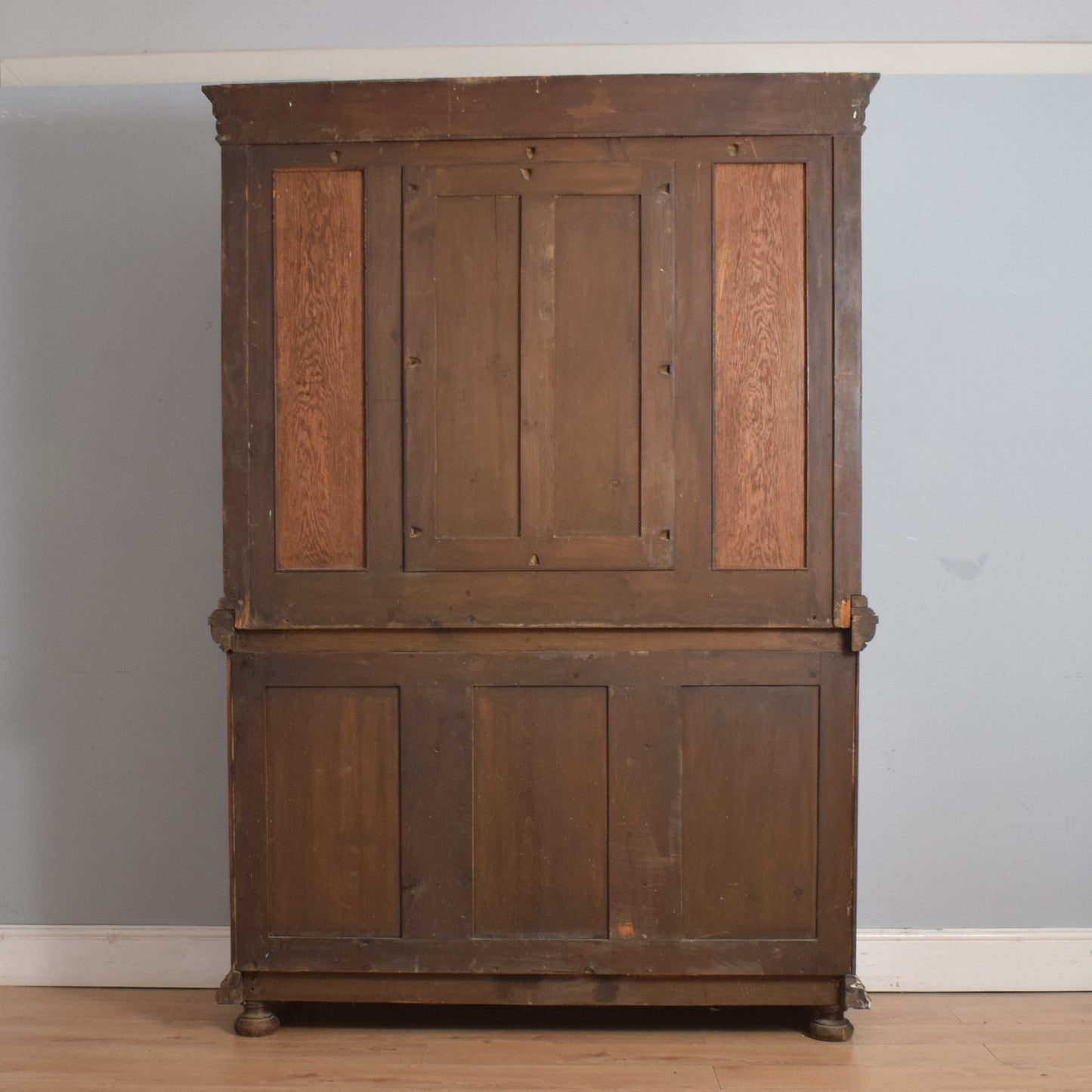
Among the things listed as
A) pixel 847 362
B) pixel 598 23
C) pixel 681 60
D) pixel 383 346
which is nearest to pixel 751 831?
pixel 847 362

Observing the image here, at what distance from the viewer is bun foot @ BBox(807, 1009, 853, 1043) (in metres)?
2.33

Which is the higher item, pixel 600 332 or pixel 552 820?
pixel 600 332

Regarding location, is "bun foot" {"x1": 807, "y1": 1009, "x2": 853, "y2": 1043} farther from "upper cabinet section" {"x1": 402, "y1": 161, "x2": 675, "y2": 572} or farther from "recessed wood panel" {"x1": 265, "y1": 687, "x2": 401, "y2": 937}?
"upper cabinet section" {"x1": 402, "y1": 161, "x2": 675, "y2": 572}

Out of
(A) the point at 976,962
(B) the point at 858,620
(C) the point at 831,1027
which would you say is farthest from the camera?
(A) the point at 976,962

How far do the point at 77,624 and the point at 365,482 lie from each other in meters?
1.07

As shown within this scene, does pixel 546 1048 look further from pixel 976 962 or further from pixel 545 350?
pixel 545 350

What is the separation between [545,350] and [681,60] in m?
1.04

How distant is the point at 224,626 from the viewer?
2.25m

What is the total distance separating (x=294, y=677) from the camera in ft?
7.47

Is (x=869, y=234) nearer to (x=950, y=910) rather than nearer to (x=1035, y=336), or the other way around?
(x=1035, y=336)

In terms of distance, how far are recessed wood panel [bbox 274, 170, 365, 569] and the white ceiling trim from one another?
0.66m

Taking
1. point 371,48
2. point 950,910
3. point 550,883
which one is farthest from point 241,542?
point 950,910

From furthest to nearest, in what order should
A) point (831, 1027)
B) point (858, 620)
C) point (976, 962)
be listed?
point (976, 962)
point (831, 1027)
point (858, 620)

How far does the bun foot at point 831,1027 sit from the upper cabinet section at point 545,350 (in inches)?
36.4
